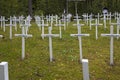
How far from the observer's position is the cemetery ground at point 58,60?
7.63 meters

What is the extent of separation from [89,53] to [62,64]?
1857 mm

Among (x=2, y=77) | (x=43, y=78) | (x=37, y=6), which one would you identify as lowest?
(x=43, y=78)

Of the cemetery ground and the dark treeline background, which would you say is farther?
the dark treeline background

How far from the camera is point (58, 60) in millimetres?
9000

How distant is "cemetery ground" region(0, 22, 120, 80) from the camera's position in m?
7.63

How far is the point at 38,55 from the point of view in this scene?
9.63m

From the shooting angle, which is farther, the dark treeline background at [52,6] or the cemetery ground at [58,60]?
the dark treeline background at [52,6]

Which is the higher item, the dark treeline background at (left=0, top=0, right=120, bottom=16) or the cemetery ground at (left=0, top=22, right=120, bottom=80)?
the dark treeline background at (left=0, top=0, right=120, bottom=16)

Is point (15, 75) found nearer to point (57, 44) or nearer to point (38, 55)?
point (38, 55)

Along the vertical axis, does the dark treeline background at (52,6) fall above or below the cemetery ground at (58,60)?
above

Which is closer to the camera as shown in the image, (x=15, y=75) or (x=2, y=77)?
(x=2, y=77)

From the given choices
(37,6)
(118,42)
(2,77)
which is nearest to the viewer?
(2,77)

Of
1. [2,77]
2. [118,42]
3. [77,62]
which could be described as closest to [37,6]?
[118,42]

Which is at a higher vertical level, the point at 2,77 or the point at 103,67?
the point at 2,77
